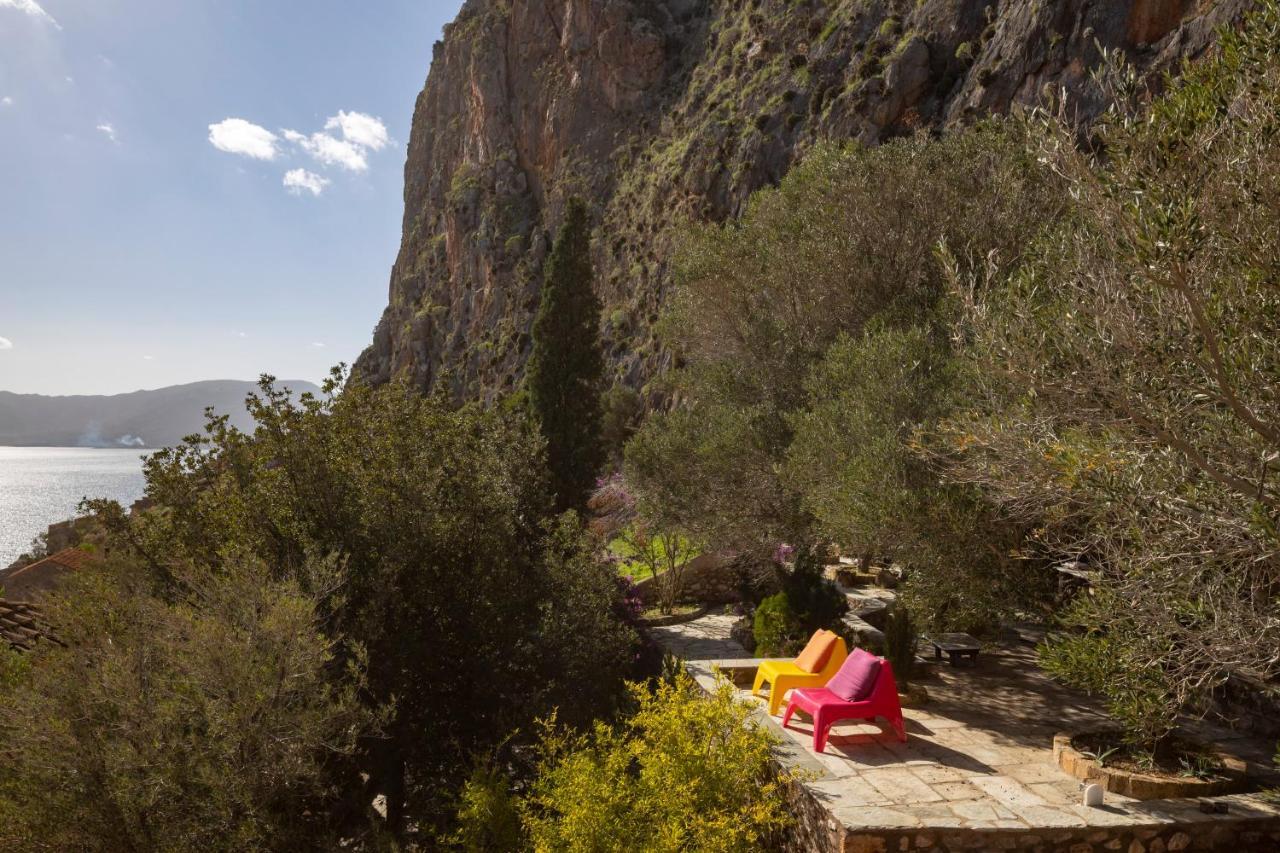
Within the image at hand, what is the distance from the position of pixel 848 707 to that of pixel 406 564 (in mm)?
5125

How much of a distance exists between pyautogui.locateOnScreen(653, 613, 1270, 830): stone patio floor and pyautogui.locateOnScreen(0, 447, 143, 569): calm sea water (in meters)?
55.0

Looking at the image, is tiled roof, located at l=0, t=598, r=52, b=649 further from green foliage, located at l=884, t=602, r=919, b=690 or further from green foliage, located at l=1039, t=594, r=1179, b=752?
green foliage, located at l=1039, t=594, r=1179, b=752

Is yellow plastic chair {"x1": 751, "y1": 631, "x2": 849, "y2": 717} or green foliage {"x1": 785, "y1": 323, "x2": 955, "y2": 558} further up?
green foliage {"x1": 785, "y1": 323, "x2": 955, "y2": 558}

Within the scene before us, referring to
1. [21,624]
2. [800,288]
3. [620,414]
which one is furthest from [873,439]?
[620,414]

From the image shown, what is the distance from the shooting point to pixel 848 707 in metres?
7.93

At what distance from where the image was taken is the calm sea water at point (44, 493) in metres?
81.2

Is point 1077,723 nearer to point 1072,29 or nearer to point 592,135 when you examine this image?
point 1072,29

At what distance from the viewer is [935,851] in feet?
20.2

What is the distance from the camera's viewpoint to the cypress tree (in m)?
21.1

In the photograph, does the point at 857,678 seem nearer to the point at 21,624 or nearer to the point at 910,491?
the point at 910,491

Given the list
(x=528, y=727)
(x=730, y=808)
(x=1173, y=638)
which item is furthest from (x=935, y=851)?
(x=528, y=727)

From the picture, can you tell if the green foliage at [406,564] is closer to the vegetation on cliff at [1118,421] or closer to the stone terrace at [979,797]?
the stone terrace at [979,797]

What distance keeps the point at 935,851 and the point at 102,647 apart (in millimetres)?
7676

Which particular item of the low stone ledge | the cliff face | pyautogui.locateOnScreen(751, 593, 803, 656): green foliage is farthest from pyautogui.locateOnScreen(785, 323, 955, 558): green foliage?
the cliff face
